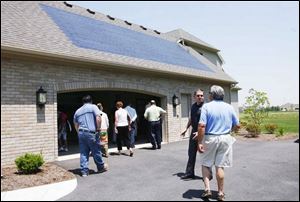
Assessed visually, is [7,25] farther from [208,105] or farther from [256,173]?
[256,173]

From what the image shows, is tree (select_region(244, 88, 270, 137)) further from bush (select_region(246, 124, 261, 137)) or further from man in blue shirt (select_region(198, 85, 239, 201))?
man in blue shirt (select_region(198, 85, 239, 201))

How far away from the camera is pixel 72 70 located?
11.4 metres

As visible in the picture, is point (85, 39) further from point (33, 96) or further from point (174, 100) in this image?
point (174, 100)

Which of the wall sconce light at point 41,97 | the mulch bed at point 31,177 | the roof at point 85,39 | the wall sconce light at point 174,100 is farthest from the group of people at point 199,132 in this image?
the wall sconce light at point 174,100

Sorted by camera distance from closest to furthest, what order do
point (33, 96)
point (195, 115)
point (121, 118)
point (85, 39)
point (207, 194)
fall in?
point (207, 194) → point (195, 115) → point (33, 96) → point (121, 118) → point (85, 39)

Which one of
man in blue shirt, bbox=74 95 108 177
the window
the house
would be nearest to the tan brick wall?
the house

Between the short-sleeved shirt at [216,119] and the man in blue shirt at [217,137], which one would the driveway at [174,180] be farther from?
the short-sleeved shirt at [216,119]

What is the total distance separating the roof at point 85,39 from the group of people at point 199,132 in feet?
8.14

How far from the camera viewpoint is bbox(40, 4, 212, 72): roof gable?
43.7 feet

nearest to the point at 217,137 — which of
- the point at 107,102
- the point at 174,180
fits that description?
the point at 174,180

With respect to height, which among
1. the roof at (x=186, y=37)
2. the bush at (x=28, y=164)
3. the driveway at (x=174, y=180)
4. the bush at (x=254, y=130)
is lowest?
the driveway at (x=174, y=180)

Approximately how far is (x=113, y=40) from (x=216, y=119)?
33.3 ft

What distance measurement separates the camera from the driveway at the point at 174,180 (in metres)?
6.39

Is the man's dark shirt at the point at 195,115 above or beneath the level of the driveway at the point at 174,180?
above
